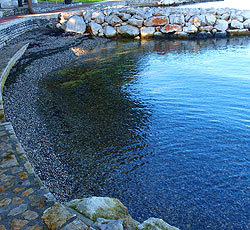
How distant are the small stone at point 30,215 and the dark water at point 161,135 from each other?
8.54ft

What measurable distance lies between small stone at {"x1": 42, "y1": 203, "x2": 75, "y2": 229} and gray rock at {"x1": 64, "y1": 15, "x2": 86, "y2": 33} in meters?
29.7

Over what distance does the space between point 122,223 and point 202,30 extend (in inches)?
1169

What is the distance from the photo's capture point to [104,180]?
27.8ft

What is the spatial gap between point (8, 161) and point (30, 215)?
222 centimetres

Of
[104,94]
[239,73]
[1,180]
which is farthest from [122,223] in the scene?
[239,73]

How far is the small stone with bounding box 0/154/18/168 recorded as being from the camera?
6824 mm

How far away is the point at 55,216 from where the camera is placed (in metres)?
5.14

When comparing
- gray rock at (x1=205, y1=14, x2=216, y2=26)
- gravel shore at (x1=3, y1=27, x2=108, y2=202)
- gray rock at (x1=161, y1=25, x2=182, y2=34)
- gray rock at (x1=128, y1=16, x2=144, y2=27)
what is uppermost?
gray rock at (x1=128, y1=16, x2=144, y2=27)

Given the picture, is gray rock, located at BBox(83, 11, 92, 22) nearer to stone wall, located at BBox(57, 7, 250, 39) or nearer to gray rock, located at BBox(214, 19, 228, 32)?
stone wall, located at BBox(57, 7, 250, 39)

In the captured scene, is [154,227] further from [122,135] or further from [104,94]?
[104,94]

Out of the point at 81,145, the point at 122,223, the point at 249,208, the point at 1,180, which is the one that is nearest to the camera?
the point at 122,223

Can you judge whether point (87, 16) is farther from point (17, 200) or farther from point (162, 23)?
point (17, 200)

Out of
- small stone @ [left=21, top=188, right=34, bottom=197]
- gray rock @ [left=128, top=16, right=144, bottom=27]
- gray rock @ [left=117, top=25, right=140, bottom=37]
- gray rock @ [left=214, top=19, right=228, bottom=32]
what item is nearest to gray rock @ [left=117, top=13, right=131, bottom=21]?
gray rock @ [left=128, top=16, right=144, bottom=27]

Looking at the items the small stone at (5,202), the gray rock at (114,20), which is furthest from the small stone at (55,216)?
the gray rock at (114,20)
